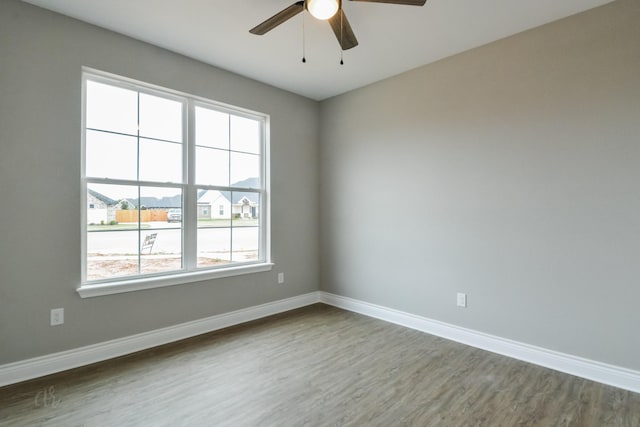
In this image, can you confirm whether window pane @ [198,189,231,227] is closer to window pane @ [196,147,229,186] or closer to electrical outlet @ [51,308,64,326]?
window pane @ [196,147,229,186]

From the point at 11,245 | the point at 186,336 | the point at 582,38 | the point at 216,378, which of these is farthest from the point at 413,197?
the point at 11,245

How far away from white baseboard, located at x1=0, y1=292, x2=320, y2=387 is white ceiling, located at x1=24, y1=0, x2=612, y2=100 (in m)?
2.63

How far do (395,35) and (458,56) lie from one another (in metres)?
0.75

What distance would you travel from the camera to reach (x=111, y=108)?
2773 millimetres

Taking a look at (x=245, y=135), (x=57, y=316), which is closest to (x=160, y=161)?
(x=245, y=135)

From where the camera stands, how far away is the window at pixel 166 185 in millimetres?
2703

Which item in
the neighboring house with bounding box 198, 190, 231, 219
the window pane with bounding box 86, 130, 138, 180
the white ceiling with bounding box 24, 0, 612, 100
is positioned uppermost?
the white ceiling with bounding box 24, 0, 612, 100

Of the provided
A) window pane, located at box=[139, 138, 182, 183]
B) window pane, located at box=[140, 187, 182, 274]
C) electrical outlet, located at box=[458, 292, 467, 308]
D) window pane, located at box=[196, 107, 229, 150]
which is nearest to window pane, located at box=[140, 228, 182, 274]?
window pane, located at box=[140, 187, 182, 274]

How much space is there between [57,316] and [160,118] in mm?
1872

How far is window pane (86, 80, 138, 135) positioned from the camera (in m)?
2.67

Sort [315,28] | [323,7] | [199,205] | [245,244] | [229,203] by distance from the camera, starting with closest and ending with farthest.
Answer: [323,7] < [315,28] < [199,205] < [229,203] < [245,244]

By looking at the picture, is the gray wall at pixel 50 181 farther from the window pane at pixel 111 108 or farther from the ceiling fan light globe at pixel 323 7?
the ceiling fan light globe at pixel 323 7

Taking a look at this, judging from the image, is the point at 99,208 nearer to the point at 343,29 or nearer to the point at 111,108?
the point at 111,108

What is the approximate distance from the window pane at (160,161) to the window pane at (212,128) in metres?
0.28
